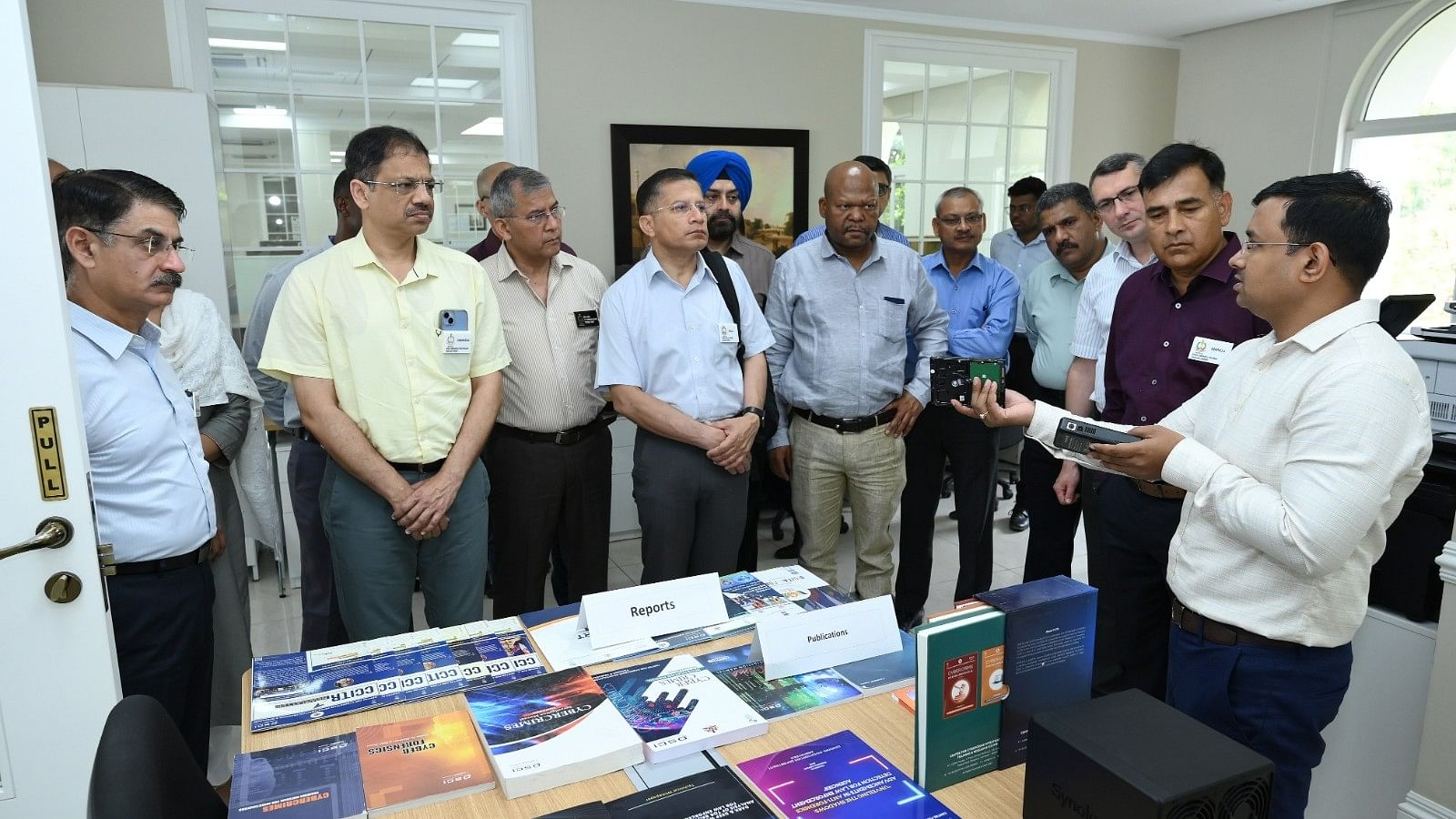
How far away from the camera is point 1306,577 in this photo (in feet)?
4.83

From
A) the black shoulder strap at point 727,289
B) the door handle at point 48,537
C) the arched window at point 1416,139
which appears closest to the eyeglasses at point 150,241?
the door handle at point 48,537

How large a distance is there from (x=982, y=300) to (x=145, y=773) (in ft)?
10.4

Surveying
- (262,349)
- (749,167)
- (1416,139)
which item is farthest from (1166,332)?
(1416,139)

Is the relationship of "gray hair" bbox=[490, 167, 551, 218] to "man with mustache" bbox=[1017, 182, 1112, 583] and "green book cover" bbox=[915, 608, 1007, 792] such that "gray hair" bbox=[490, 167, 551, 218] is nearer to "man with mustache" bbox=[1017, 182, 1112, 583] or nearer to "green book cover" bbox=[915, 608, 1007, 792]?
"man with mustache" bbox=[1017, 182, 1112, 583]

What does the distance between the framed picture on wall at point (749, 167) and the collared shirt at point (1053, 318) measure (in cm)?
232

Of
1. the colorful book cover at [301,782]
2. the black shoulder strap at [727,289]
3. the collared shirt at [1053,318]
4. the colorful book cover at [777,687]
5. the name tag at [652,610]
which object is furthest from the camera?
the collared shirt at [1053,318]

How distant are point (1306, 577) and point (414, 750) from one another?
148 cm

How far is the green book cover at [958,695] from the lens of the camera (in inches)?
45.8

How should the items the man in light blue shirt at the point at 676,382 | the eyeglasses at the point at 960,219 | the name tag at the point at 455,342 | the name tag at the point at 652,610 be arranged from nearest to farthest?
the name tag at the point at 652,610 → the name tag at the point at 455,342 → the man in light blue shirt at the point at 676,382 → the eyeglasses at the point at 960,219

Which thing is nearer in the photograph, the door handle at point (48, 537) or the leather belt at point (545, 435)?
the door handle at point (48, 537)

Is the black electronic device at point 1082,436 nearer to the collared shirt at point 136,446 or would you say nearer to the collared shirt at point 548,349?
the collared shirt at point 548,349

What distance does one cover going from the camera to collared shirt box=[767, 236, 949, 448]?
9.90ft

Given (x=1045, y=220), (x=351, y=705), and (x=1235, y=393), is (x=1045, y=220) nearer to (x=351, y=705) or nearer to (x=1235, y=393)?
(x=1235, y=393)

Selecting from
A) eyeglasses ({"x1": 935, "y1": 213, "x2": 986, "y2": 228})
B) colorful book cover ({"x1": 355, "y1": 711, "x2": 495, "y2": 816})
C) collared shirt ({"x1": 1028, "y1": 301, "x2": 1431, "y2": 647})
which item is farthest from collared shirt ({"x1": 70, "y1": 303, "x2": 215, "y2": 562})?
eyeglasses ({"x1": 935, "y1": 213, "x2": 986, "y2": 228})
